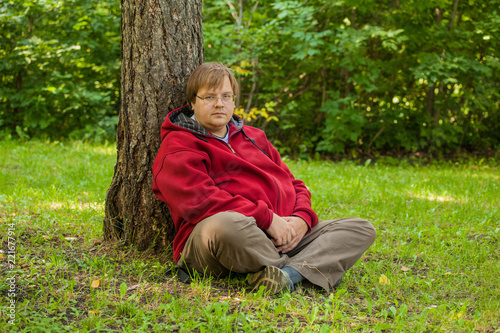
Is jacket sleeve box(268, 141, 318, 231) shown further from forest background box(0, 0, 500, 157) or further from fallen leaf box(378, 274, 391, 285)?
forest background box(0, 0, 500, 157)

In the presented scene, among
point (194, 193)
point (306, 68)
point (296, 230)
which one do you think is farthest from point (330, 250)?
point (306, 68)

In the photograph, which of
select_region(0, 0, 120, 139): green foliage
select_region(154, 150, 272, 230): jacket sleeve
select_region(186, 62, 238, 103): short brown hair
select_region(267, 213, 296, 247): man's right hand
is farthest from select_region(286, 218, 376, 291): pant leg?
select_region(0, 0, 120, 139): green foliage

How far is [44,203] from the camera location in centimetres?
426

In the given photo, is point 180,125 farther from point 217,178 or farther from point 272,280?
point 272,280

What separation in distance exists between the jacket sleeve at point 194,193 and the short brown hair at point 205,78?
1.59 feet

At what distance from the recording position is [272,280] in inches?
104

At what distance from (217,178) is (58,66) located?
7823 mm

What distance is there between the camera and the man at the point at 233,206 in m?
2.68

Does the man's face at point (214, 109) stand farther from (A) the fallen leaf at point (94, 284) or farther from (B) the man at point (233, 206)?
(A) the fallen leaf at point (94, 284)

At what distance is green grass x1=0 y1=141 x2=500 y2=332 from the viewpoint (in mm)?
2254

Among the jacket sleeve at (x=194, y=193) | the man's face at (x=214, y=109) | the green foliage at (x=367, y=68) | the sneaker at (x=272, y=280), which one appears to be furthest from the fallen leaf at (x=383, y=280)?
the green foliage at (x=367, y=68)

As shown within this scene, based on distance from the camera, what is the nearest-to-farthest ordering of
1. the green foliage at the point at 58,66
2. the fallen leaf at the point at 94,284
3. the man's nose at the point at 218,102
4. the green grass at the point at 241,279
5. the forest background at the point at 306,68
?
the green grass at the point at 241,279
the fallen leaf at the point at 94,284
the man's nose at the point at 218,102
the forest background at the point at 306,68
the green foliage at the point at 58,66

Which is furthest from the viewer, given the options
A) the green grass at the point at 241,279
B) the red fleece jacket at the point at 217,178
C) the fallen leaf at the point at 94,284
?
the red fleece jacket at the point at 217,178

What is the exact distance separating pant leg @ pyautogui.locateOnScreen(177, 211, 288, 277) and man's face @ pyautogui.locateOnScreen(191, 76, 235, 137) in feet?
2.16
